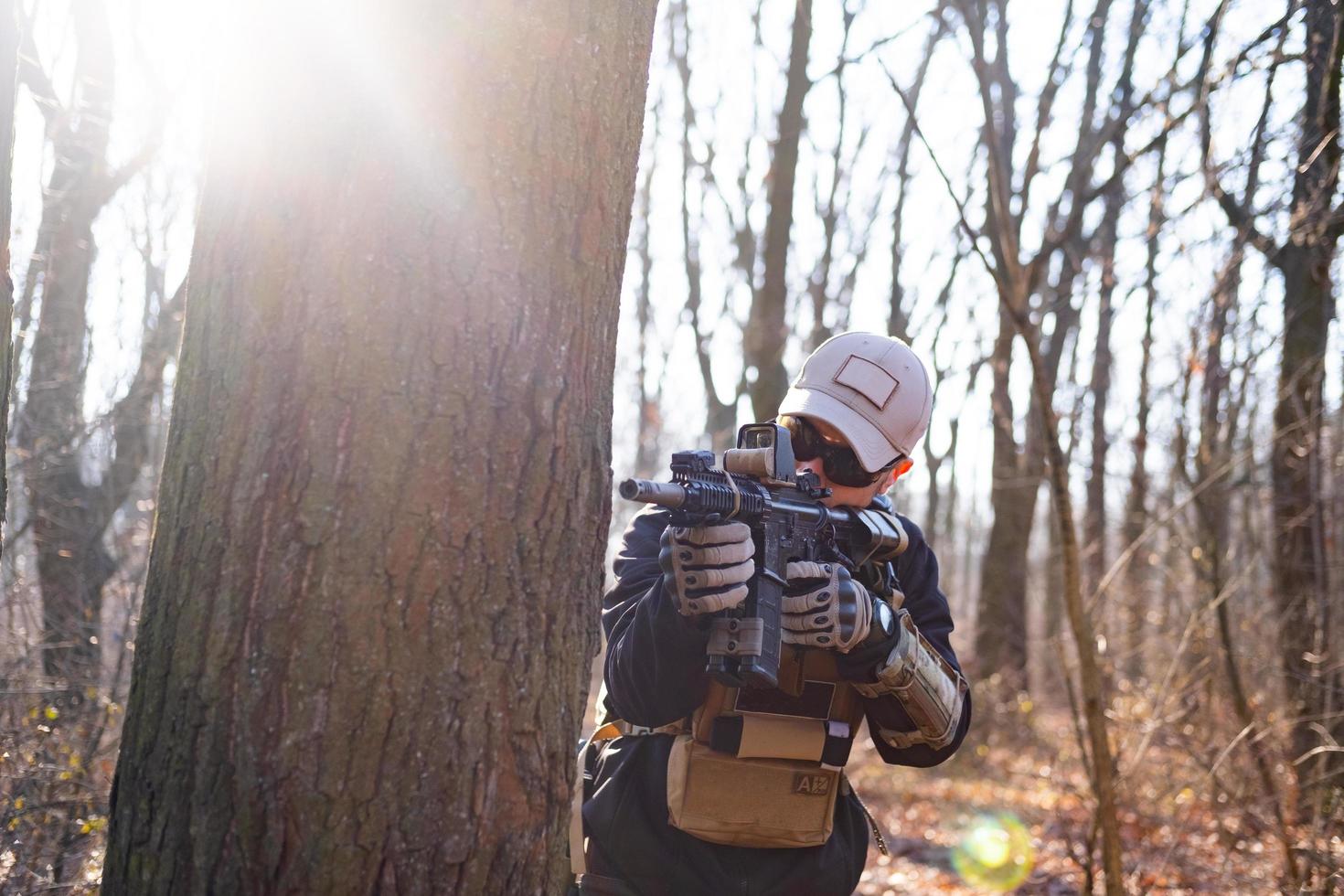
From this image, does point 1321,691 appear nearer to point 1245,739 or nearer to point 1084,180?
point 1245,739

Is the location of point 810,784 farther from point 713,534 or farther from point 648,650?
point 713,534

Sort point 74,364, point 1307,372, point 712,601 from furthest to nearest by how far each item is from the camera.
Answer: point 74,364
point 1307,372
point 712,601

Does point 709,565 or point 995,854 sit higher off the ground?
point 709,565

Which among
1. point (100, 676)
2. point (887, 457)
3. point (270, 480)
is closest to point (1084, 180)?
point (887, 457)

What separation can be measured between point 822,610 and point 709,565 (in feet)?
1.30

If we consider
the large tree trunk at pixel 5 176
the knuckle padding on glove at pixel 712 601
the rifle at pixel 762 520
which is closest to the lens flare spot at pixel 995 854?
the rifle at pixel 762 520

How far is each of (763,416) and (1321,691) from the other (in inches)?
192

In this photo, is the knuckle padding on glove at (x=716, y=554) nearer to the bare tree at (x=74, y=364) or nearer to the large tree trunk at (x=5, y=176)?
the large tree trunk at (x=5, y=176)

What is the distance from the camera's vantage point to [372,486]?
1691 mm

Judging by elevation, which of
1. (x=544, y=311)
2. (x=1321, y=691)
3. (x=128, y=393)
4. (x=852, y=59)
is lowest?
(x=1321, y=691)

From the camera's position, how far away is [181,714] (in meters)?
1.68

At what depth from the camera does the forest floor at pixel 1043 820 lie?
600 cm

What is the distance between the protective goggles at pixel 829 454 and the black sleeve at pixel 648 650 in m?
0.53

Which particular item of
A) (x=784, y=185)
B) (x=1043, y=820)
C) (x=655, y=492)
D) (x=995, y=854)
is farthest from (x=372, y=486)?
(x=784, y=185)
